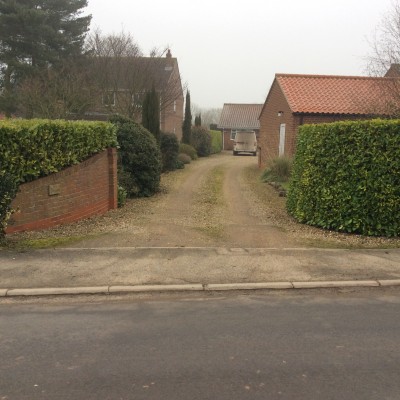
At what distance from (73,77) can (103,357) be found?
22862 millimetres

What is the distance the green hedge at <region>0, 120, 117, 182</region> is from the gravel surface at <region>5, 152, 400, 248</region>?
122cm

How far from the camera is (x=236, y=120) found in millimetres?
56031

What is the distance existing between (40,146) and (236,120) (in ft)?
162

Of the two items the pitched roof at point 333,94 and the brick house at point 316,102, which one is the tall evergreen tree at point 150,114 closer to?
the brick house at point 316,102

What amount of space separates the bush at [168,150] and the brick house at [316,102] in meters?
4.88

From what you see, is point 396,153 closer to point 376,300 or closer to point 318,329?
point 376,300

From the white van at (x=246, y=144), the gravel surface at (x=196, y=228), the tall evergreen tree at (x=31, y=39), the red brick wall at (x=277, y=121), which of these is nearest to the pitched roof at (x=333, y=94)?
the red brick wall at (x=277, y=121)

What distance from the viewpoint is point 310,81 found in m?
22.2

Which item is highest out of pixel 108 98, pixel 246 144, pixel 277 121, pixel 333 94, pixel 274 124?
pixel 108 98

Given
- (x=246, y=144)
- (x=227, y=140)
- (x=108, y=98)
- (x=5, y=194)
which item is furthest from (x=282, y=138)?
(x=227, y=140)

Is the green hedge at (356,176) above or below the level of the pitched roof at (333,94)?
below

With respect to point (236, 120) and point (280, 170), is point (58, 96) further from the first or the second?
point (236, 120)

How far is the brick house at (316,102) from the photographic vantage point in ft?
62.7

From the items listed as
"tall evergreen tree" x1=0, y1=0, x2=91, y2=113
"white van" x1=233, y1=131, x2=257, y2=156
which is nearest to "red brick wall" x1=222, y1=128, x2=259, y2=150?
"white van" x1=233, y1=131, x2=257, y2=156
